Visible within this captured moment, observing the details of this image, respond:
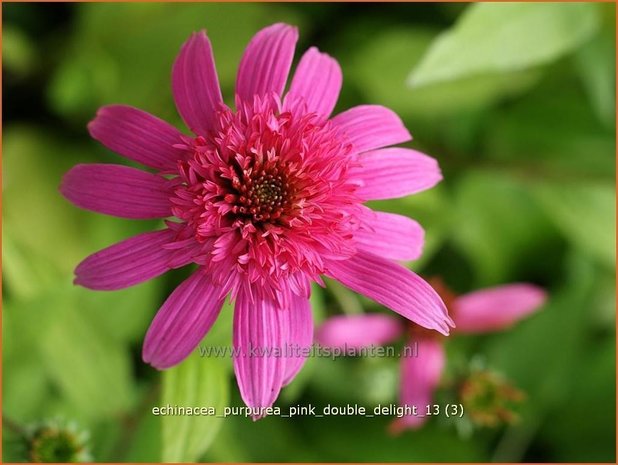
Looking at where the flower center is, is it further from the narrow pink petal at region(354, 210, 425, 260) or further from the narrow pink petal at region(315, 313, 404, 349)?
the narrow pink petal at region(315, 313, 404, 349)

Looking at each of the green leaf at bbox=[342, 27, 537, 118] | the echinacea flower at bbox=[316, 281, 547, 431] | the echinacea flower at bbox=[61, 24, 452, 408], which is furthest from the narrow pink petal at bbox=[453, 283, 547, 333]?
the echinacea flower at bbox=[61, 24, 452, 408]

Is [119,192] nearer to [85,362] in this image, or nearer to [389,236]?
[389,236]

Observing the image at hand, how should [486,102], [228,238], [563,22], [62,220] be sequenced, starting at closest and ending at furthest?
[228,238]
[563,22]
[62,220]
[486,102]

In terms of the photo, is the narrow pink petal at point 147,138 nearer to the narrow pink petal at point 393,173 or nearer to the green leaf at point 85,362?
the narrow pink petal at point 393,173

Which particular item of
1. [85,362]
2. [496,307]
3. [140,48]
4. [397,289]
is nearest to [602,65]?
[496,307]

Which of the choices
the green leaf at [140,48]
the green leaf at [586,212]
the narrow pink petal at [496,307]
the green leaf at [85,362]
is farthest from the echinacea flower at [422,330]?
the green leaf at [140,48]

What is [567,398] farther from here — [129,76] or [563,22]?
[129,76]

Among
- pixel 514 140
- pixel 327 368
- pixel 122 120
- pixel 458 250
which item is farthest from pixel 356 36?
pixel 122 120
